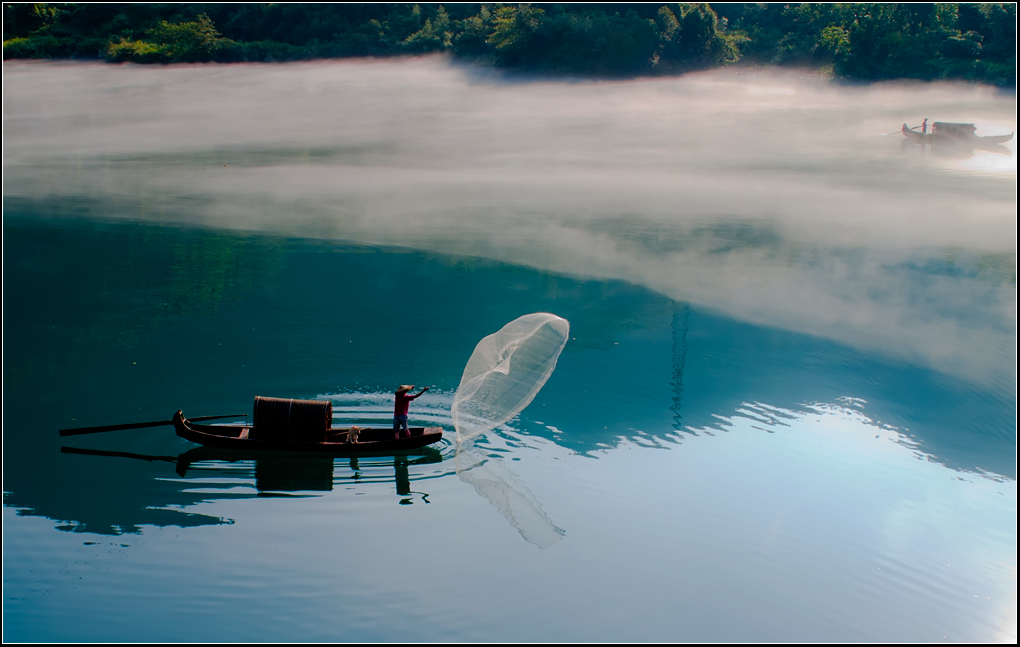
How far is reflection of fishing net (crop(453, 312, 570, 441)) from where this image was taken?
1134 cm

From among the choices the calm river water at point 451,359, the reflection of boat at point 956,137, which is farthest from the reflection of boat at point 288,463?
the reflection of boat at point 956,137

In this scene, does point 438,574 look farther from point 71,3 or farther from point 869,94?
point 71,3

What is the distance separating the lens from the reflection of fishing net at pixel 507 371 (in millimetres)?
11336

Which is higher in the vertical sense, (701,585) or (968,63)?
(968,63)

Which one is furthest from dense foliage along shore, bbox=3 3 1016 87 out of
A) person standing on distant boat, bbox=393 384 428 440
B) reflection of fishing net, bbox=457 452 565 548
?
reflection of fishing net, bbox=457 452 565 548

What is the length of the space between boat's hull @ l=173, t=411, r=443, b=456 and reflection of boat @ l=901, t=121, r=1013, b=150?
39.4 meters

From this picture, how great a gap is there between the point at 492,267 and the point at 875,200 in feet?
64.5

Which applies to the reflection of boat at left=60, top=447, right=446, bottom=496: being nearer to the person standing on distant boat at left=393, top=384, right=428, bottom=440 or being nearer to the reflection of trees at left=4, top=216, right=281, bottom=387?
the person standing on distant boat at left=393, top=384, right=428, bottom=440

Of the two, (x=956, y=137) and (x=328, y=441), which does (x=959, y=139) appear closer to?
(x=956, y=137)

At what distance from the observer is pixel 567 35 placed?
50.9m

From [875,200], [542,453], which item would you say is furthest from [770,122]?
[542,453]

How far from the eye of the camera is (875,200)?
3300 cm

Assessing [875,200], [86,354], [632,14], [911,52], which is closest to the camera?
[86,354]

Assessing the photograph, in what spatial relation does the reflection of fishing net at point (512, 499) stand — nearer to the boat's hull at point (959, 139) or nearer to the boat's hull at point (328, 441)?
the boat's hull at point (328, 441)
